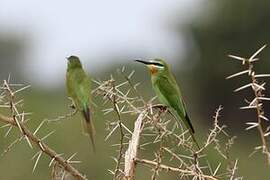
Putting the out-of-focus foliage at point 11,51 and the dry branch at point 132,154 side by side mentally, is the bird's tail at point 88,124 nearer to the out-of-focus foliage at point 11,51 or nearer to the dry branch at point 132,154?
the dry branch at point 132,154

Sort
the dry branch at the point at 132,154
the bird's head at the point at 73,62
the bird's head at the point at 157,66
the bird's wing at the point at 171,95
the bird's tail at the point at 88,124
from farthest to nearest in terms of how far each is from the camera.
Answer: the bird's head at the point at 157,66 → the bird's wing at the point at 171,95 → the bird's head at the point at 73,62 → the bird's tail at the point at 88,124 → the dry branch at the point at 132,154

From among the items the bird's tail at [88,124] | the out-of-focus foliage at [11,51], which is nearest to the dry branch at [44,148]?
the bird's tail at [88,124]

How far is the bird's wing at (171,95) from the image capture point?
277cm

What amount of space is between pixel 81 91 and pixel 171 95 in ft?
1.73

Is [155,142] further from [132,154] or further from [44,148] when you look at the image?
[44,148]

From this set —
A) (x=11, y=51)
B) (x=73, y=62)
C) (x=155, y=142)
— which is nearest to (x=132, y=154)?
(x=155, y=142)

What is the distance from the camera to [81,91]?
2.48 meters

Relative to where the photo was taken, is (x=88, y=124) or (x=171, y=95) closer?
(x=88, y=124)

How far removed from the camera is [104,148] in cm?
966

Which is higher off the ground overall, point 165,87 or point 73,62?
point 73,62

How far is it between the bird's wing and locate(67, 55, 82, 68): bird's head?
0.33 metres

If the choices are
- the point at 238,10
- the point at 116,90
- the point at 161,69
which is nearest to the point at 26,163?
the point at 161,69

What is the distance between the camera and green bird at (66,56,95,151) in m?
2.45

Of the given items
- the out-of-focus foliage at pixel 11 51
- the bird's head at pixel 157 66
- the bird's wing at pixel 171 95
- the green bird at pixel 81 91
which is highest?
the green bird at pixel 81 91
